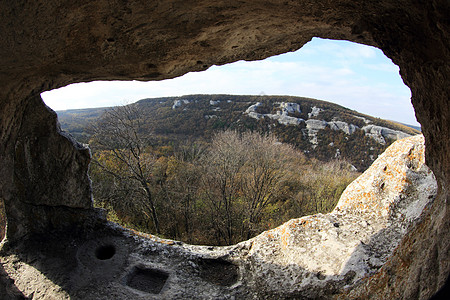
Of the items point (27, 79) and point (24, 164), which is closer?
point (27, 79)

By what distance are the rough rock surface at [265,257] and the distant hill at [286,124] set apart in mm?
22575

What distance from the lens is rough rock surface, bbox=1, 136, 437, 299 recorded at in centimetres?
497

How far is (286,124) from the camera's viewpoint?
39625mm

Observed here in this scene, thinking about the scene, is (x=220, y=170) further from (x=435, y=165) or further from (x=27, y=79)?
(x=435, y=165)

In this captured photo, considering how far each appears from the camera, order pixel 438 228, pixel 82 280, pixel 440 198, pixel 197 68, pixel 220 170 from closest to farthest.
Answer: pixel 438 228 < pixel 440 198 < pixel 197 68 < pixel 82 280 < pixel 220 170

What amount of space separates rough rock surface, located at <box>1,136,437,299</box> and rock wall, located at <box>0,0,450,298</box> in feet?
3.76

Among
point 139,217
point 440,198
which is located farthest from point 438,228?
point 139,217

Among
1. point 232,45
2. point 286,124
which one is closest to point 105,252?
point 232,45

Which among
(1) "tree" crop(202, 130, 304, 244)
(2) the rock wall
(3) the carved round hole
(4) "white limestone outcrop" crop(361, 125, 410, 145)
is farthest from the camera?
(4) "white limestone outcrop" crop(361, 125, 410, 145)

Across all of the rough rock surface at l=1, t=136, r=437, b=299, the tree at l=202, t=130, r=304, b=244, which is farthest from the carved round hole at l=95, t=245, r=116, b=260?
the tree at l=202, t=130, r=304, b=244

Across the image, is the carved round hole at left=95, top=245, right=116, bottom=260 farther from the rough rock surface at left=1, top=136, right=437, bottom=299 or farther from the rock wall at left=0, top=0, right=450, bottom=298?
the rock wall at left=0, top=0, right=450, bottom=298

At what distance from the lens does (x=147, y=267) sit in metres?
5.77

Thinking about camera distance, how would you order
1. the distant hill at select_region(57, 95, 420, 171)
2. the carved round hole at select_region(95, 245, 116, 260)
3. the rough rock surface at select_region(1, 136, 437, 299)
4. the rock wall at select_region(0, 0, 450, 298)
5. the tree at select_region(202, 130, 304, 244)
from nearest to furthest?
the rock wall at select_region(0, 0, 450, 298), the rough rock surface at select_region(1, 136, 437, 299), the carved round hole at select_region(95, 245, 116, 260), the tree at select_region(202, 130, 304, 244), the distant hill at select_region(57, 95, 420, 171)

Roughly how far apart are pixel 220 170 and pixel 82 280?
13.0 metres
